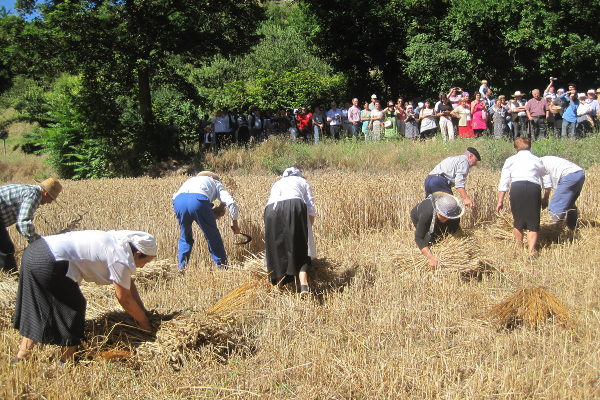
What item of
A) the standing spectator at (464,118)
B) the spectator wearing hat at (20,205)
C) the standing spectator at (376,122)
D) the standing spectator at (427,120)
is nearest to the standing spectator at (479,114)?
the standing spectator at (464,118)

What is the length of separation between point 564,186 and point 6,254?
7368 millimetres

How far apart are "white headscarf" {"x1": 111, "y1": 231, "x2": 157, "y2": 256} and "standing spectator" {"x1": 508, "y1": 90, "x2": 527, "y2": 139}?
14.6m

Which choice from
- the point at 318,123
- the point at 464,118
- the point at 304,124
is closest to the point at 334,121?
the point at 318,123

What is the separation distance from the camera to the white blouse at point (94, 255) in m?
5.20

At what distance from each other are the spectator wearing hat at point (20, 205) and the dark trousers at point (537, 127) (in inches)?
548

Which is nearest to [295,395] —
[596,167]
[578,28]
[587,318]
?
[587,318]

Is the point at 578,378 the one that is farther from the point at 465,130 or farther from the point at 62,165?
the point at 62,165

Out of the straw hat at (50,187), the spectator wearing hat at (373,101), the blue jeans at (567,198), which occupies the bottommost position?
the blue jeans at (567,198)

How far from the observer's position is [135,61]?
68.1ft

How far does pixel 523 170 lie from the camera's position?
8.33 metres

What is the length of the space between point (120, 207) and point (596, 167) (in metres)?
10.3

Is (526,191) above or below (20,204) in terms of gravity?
below

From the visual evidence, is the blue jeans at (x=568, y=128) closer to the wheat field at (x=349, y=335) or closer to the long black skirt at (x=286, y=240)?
the wheat field at (x=349, y=335)

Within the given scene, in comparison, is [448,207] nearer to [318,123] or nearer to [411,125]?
[411,125]
